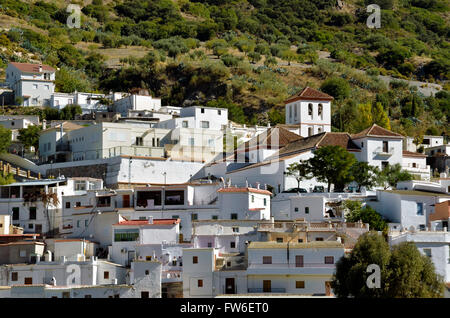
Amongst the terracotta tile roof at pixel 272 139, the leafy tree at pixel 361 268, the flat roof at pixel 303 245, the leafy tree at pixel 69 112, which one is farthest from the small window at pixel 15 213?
the leafy tree at pixel 69 112

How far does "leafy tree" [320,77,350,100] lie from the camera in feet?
338

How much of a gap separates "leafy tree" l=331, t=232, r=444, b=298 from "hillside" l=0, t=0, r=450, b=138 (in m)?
41.3

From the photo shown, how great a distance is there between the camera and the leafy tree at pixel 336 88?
4055 inches

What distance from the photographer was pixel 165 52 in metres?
124

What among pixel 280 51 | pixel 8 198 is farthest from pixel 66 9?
pixel 8 198

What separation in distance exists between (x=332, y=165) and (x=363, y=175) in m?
2.53

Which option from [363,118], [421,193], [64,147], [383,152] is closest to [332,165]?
[421,193]

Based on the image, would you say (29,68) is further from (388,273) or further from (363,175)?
(388,273)

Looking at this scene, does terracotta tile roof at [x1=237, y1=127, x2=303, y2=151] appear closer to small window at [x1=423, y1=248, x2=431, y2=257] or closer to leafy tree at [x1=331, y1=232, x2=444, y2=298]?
small window at [x1=423, y1=248, x2=431, y2=257]

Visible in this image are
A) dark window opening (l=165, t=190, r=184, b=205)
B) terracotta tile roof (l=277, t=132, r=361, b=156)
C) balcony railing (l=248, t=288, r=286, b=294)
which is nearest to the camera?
balcony railing (l=248, t=288, r=286, b=294)

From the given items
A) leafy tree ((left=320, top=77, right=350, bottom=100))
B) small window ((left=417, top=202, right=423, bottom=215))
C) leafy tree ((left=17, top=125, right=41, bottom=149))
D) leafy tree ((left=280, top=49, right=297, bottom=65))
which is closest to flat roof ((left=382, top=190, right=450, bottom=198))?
small window ((left=417, top=202, right=423, bottom=215))

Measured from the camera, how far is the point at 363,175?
209ft

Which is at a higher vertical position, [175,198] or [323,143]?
[323,143]

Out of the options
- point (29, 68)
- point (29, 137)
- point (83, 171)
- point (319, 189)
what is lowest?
point (319, 189)
